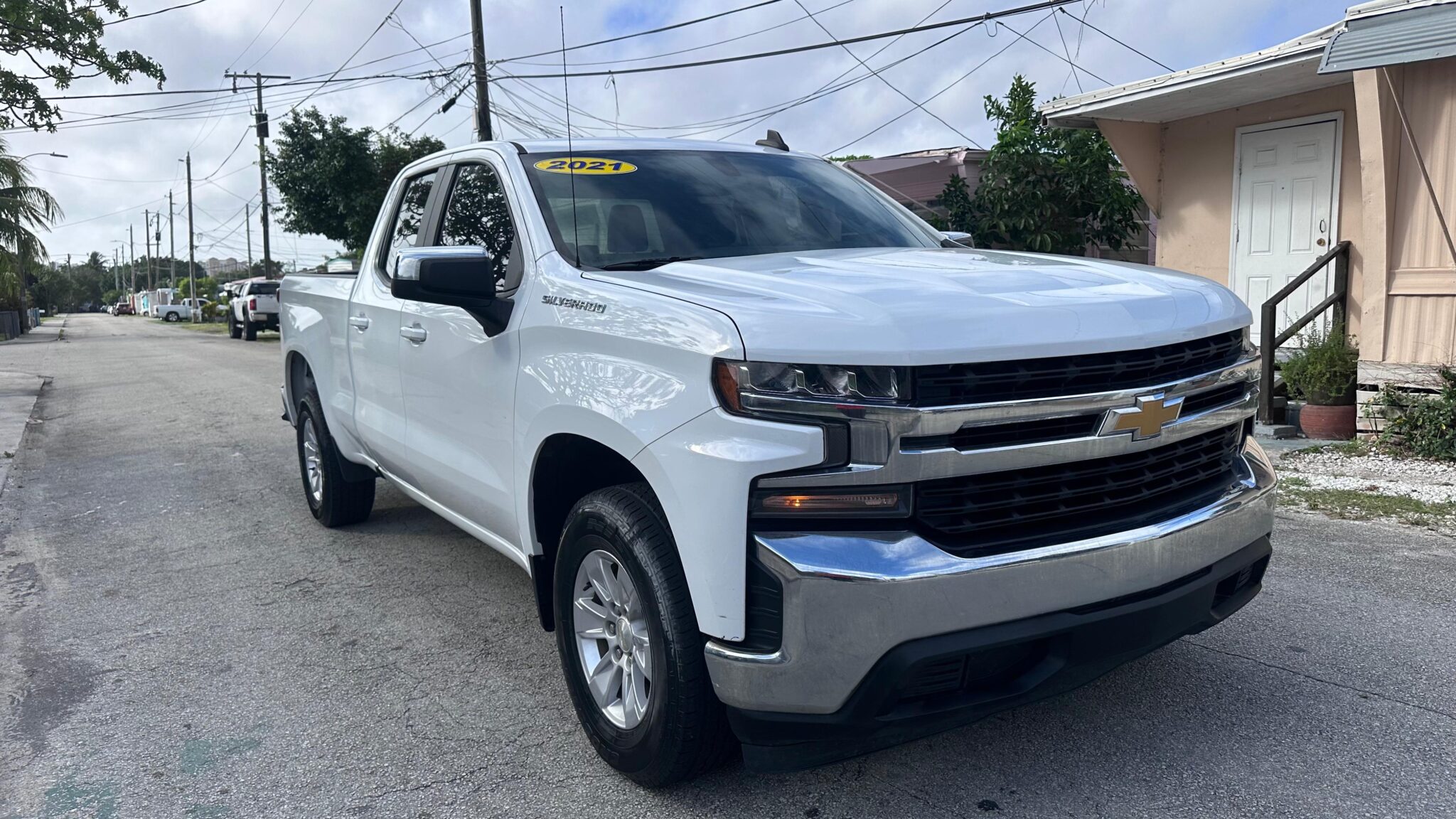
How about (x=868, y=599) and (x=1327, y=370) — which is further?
(x=1327, y=370)

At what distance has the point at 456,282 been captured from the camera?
3.48 meters

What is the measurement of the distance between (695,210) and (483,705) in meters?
1.87

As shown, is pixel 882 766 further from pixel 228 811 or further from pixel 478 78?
pixel 478 78

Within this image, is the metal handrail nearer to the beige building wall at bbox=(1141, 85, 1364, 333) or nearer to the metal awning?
the beige building wall at bbox=(1141, 85, 1364, 333)

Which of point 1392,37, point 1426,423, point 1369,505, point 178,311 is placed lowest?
point 1369,505

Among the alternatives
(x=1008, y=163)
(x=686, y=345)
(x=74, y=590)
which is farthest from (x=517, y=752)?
(x=1008, y=163)

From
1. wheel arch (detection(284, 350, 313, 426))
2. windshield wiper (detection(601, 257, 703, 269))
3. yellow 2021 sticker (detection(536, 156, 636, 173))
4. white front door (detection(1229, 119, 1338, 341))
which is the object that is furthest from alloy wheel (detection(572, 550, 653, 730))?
white front door (detection(1229, 119, 1338, 341))

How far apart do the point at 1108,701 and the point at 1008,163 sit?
10895 mm

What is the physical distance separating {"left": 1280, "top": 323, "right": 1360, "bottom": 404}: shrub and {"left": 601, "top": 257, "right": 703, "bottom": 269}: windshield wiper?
6.93m

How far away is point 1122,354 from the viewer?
2762mm

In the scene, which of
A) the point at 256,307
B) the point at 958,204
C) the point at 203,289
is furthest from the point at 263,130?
the point at 203,289

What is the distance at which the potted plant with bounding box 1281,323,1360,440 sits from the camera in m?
8.69

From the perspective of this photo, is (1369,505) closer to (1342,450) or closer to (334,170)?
(1342,450)

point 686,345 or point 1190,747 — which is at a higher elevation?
point 686,345
